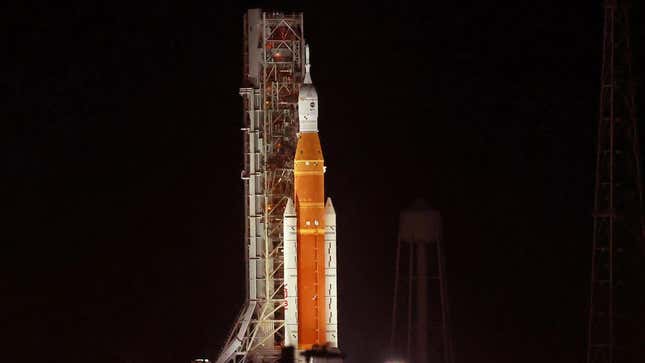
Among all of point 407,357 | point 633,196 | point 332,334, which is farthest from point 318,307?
point 633,196

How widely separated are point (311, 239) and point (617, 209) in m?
7.43

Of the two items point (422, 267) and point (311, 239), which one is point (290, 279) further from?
point (422, 267)

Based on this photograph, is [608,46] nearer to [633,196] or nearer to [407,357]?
[633,196]

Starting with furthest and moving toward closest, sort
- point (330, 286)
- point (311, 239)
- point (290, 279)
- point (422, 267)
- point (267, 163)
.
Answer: point (267, 163) < point (290, 279) < point (330, 286) < point (311, 239) < point (422, 267)

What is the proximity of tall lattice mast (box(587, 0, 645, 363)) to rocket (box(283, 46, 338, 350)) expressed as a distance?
6.44m

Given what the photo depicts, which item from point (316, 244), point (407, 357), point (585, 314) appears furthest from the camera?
A: point (585, 314)

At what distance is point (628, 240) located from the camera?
4984cm

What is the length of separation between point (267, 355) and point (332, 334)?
2603 mm

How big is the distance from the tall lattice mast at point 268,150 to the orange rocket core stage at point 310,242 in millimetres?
1963

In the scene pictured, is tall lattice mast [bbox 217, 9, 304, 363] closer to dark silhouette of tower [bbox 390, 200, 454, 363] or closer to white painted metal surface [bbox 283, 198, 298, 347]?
white painted metal surface [bbox 283, 198, 298, 347]

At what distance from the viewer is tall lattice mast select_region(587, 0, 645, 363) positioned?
45312 mm

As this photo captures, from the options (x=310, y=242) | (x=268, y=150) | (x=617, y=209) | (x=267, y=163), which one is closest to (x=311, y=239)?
(x=310, y=242)

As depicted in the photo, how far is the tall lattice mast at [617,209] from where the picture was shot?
45.3 metres

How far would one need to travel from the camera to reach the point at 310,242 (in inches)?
1893
